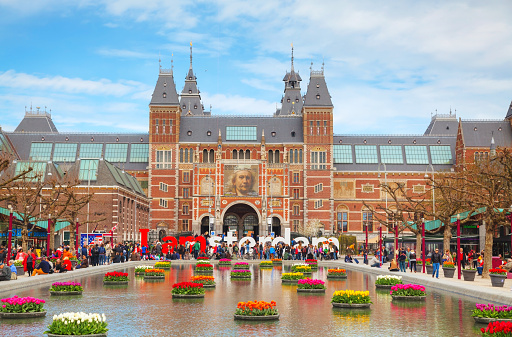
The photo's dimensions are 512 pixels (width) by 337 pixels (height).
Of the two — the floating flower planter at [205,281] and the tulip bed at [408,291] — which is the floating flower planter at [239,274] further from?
the tulip bed at [408,291]

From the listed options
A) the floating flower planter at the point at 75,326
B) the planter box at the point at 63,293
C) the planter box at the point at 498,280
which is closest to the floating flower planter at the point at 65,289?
the planter box at the point at 63,293

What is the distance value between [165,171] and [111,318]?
257ft

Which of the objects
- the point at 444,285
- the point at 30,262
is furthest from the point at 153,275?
the point at 444,285

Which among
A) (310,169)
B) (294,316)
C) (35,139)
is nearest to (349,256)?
(294,316)

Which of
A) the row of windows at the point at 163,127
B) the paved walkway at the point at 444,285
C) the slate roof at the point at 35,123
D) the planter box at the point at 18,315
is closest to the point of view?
the planter box at the point at 18,315

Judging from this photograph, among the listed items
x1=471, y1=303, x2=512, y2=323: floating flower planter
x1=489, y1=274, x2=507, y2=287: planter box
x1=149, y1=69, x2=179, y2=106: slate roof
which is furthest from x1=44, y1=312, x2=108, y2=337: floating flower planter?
x1=149, y1=69, x2=179, y2=106: slate roof

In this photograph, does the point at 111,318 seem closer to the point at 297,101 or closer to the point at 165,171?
the point at 165,171

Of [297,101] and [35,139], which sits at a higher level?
[297,101]

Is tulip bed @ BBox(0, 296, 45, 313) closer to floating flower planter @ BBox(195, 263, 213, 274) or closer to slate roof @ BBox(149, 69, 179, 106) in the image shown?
floating flower planter @ BBox(195, 263, 213, 274)

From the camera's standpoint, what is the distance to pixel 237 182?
9162 centimetres

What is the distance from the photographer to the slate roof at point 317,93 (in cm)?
9581

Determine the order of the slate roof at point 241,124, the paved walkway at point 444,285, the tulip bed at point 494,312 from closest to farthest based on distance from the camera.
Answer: the tulip bed at point 494,312, the paved walkway at point 444,285, the slate roof at point 241,124

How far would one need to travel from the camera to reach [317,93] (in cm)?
9662

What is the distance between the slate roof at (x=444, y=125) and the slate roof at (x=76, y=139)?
47.5 metres
